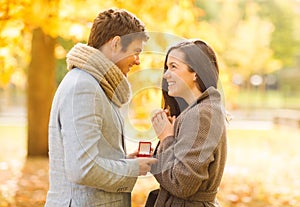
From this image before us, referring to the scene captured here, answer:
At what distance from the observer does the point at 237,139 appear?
67.0ft

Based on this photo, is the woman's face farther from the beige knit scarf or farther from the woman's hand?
the beige knit scarf

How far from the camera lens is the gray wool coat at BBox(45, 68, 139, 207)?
107 inches

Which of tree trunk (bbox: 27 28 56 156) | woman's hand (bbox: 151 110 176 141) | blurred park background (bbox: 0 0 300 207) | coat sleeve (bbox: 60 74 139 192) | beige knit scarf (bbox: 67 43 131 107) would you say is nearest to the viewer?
coat sleeve (bbox: 60 74 139 192)

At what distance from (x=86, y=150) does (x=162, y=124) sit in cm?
50

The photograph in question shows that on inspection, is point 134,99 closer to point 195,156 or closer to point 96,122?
point 195,156

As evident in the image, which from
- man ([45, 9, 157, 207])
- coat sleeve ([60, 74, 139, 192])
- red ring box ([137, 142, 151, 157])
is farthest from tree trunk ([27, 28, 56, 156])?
coat sleeve ([60, 74, 139, 192])

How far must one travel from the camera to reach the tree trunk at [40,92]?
39.0 ft

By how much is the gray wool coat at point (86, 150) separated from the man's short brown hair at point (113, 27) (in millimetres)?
182

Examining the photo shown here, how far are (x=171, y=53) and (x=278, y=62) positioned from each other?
3433 centimetres

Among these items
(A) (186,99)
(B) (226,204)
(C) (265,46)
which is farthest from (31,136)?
(C) (265,46)

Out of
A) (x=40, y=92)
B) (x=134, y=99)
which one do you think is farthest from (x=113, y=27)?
(x=40, y=92)

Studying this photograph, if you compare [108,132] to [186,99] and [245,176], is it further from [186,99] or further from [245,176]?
[245,176]

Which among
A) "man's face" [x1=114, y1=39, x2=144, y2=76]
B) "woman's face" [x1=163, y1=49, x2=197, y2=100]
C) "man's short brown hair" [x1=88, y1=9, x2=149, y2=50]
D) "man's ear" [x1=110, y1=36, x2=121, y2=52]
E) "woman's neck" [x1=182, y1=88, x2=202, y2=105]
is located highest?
"man's short brown hair" [x1=88, y1=9, x2=149, y2=50]

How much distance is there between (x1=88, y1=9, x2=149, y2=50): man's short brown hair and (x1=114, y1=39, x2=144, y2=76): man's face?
30 millimetres
